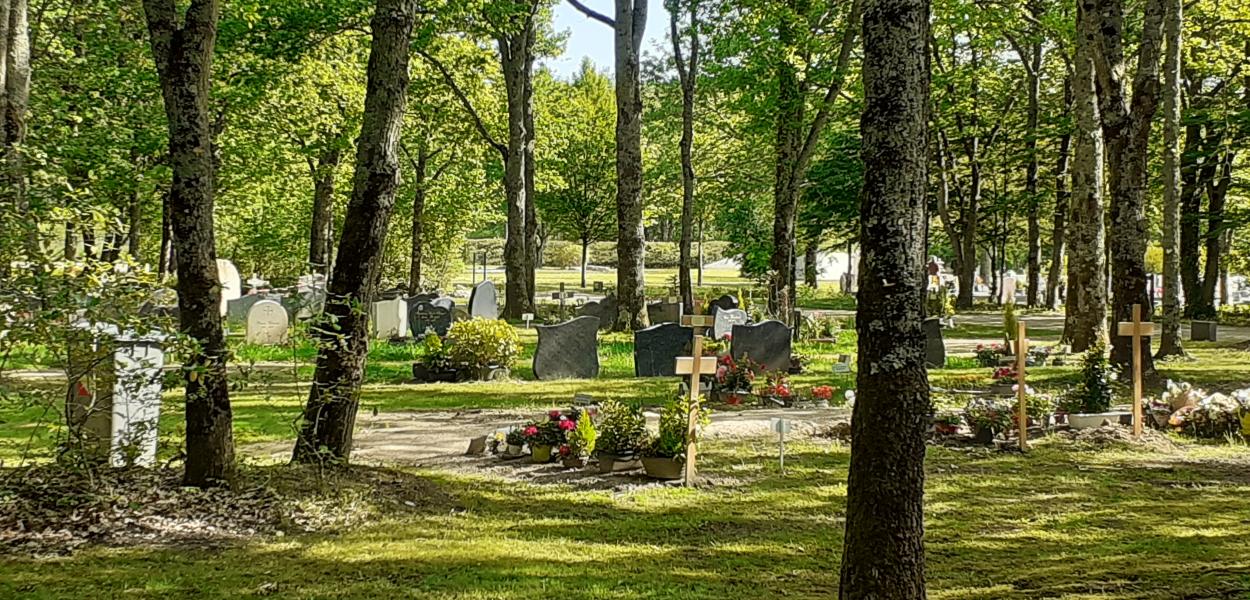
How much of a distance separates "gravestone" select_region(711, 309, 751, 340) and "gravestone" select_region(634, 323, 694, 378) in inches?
83.9

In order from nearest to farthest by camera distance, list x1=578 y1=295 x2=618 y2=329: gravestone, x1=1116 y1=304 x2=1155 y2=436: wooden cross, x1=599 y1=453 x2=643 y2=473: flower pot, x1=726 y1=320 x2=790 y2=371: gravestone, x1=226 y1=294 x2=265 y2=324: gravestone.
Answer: x1=599 y1=453 x2=643 y2=473: flower pot → x1=1116 y1=304 x2=1155 y2=436: wooden cross → x1=726 y1=320 x2=790 y2=371: gravestone → x1=578 y1=295 x2=618 y2=329: gravestone → x1=226 y1=294 x2=265 y2=324: gravestone

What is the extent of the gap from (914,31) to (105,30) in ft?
76.7

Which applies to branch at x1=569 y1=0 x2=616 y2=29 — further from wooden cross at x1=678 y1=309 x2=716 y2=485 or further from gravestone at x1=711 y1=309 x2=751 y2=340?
wooden cross at x1=678 y1=309 x2=716 y2=485

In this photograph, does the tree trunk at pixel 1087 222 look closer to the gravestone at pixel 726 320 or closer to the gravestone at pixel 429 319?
the gravestone at pixel 726 320

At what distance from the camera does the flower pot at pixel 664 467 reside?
8125 mm

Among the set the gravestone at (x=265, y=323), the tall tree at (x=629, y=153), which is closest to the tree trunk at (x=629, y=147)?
the tall tree at (x=629, y=153)

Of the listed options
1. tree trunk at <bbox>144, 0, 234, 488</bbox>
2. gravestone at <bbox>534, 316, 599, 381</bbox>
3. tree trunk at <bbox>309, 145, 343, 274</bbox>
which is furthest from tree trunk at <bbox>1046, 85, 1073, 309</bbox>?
tree trunk at <bbox>144, 0, 234, 488</bbox>

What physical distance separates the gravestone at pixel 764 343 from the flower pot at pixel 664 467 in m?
6.26

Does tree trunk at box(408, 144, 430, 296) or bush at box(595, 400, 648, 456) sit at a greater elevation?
tree trunk at box(408, 144, 430, 296)

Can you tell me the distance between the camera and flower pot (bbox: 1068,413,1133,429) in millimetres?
10172

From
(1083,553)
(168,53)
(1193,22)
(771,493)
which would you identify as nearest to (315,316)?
(168,53)

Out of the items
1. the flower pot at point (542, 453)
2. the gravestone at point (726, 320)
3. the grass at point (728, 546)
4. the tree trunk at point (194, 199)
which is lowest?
the grass at point (728, 546)

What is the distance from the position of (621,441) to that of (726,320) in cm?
946

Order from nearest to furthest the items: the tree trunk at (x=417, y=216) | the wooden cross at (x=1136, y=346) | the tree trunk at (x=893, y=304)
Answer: the tree trunk at (x=893, y=304) < the wooden cross at (x=1136, y=346) < the tree trunk at (x=417, y=216)
